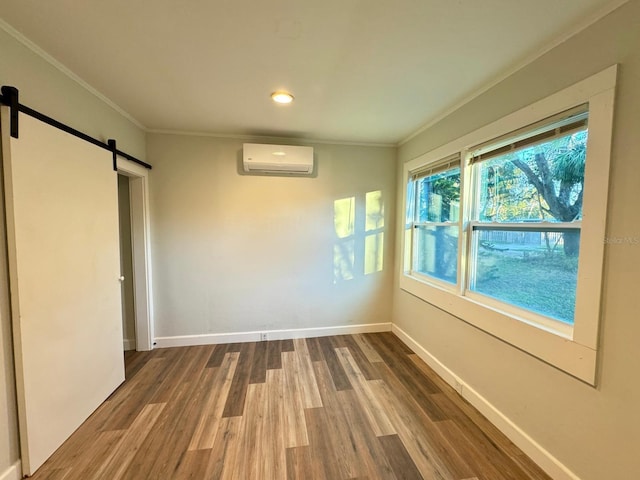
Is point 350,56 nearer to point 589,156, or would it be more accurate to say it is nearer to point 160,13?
point 160,13

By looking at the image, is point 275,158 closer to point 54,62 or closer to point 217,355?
point 54,62

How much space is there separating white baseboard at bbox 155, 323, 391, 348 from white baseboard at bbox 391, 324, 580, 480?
0.89 m

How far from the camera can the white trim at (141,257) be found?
2.78 metres

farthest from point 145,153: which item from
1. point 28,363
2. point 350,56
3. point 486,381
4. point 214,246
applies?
point 486,381

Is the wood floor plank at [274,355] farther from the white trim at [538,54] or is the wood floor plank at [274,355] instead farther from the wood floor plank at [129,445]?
the white trim at [538,54]

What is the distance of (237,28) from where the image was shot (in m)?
1.37

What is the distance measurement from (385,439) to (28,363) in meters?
2.12

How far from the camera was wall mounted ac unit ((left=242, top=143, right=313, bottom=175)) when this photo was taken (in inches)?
113

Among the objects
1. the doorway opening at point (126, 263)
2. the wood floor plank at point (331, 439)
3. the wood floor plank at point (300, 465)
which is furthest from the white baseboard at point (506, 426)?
the doorway opening at point (126, 263)

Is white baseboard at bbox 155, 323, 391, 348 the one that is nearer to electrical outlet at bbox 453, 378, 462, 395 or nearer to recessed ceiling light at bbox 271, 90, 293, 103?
electrical outlet at bbox 453, 378, 462, 395

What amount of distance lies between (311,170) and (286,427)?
2.42 m

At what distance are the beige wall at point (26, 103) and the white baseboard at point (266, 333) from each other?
1.60 m

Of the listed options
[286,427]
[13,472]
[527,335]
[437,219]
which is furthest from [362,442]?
[437,219]

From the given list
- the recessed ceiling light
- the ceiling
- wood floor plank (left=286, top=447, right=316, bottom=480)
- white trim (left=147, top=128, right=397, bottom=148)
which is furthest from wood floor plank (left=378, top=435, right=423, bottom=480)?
white trim (left=147, top=128, right=397, bottom=148)
